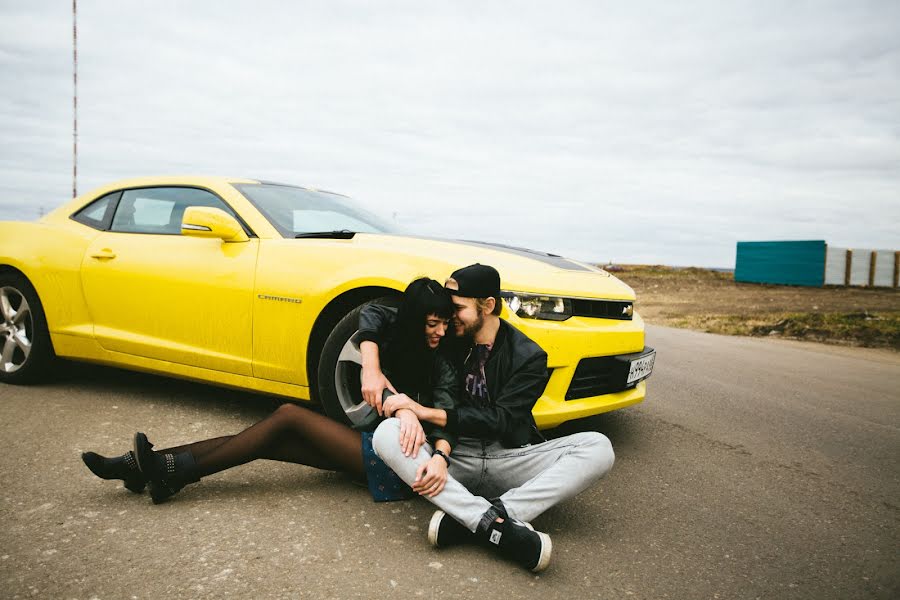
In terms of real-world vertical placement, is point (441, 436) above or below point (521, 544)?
above

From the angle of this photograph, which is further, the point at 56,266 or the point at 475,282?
the point at 56,266

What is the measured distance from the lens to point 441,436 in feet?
8.55

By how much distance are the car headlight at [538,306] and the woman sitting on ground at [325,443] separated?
520 mm

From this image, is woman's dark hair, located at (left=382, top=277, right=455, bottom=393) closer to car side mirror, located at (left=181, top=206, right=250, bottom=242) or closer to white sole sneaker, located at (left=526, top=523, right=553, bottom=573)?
white sole sneaker, located at (left=526, top=523, right=553, bottom=573)

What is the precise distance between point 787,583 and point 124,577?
7.59 ft

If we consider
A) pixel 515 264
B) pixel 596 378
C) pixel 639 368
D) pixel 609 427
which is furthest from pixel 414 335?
pixel 609 427

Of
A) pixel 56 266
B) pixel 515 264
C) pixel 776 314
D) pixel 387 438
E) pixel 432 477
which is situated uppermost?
pixel 515 264

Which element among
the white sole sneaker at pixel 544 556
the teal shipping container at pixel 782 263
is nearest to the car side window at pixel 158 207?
the white sole sneaker at pixel 544 556

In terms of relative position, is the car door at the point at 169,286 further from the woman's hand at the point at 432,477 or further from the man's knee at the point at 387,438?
the woman's hand at the point at 432,477

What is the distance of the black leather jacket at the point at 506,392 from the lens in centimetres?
262

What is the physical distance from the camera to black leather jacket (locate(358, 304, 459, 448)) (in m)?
2.64

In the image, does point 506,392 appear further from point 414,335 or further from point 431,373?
point 414,335

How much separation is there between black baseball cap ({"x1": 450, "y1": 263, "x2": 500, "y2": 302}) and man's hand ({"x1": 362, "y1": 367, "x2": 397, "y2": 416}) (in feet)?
1.59

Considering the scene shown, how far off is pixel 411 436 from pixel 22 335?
356 cm
